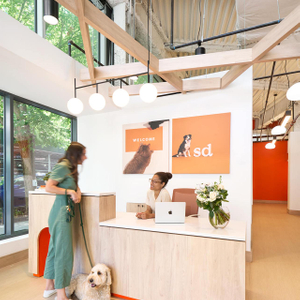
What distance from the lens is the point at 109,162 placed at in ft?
18.9

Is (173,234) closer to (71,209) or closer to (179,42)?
(71,209)

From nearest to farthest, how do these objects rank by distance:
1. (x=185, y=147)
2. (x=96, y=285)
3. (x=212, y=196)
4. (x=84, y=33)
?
1. (x=212, y=196)
2. (x=96, y=285)
3. (x=84, y=33)
4. (x=185, y=147)


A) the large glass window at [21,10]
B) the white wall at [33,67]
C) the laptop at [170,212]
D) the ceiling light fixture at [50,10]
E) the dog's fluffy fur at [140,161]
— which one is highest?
the large glass window at [21,10]

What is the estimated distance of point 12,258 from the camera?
12.8 ft

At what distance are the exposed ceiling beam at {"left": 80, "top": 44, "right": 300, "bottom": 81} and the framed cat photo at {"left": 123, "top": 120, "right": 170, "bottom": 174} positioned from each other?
5.38 ft

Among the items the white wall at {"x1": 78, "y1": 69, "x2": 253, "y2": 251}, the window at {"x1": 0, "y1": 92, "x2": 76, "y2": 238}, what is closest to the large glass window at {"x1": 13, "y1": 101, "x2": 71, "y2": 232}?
the window at {"x1": 0, "y1": 92, "x2": 76, "y2": 238}

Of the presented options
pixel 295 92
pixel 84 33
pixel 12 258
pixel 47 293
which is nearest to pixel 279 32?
pixel 295 92

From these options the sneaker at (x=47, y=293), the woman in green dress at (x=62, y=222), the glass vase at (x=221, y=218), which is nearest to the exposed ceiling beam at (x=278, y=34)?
the glass vase at (x=221, y=218)

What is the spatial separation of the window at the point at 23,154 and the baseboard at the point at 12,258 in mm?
402

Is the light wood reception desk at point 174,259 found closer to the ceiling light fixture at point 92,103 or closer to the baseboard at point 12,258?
the ceiling light fixture at point 92,103

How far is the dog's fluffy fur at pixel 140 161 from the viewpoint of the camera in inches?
208

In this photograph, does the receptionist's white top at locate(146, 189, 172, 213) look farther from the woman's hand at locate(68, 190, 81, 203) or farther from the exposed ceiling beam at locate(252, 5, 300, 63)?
the exposed ceiling beam at locate(252, 5, 300, 63)

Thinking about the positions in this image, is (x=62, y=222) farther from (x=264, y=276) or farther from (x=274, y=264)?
(x=274, y=264)

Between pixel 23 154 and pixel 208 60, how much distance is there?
3692mm
